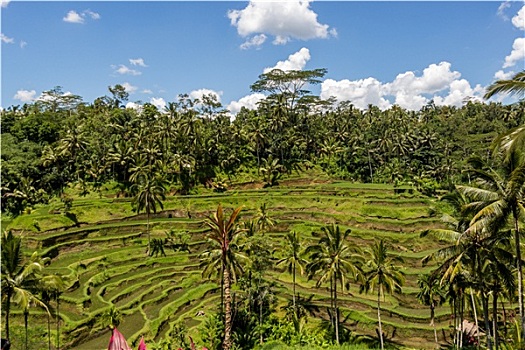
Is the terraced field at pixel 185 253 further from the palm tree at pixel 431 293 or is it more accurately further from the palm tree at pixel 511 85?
the palm tree at pixel 511 85

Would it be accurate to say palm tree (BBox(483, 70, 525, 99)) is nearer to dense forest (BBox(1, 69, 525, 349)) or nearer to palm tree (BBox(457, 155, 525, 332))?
palm tree (BBox(457, 155, 525, 332))

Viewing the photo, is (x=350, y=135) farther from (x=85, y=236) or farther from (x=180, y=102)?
(x=85, y=236)

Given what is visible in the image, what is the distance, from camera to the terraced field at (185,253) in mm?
22359

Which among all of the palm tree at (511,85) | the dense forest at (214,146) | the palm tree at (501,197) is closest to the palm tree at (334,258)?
the palm tree at (501,197)

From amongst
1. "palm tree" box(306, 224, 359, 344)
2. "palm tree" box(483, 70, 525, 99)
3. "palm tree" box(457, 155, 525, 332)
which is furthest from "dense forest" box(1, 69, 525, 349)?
"palm tree" box(483, 70, 525, 99)

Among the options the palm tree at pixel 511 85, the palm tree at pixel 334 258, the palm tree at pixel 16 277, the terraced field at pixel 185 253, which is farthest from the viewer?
the terraced field at pixel 185 253

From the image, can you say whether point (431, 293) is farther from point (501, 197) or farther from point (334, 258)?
point (501, 197)

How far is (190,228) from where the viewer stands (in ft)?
120

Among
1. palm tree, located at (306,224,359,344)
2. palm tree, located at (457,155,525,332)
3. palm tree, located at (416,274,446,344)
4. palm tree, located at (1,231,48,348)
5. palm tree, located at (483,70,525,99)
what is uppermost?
palm tree, located at (483,70,525,99)

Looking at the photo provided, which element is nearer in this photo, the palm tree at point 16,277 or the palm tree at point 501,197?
the palm tree at point 501,197

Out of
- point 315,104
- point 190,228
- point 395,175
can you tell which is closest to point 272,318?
point 190,228

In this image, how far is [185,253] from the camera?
32.3 m

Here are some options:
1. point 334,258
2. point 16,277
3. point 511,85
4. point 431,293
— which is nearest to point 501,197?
point 511,85

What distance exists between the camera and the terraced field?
2236 centimetres
